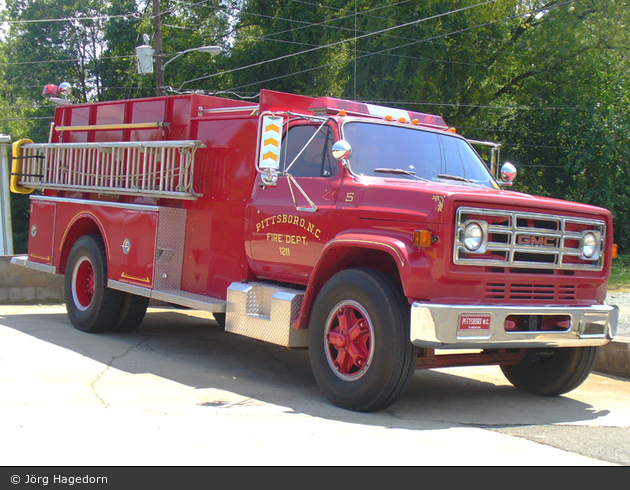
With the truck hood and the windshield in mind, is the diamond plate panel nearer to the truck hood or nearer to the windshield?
the windshield

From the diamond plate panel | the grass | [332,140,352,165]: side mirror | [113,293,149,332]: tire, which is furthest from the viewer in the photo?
the grass

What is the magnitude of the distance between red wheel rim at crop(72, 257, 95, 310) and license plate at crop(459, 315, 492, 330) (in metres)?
5.62

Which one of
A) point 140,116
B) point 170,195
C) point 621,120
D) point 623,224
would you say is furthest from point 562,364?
point 623,224

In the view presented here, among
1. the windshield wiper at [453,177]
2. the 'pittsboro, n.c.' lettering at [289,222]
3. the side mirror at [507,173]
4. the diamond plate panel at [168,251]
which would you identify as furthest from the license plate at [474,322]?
the diamond plate panel at [168,251]

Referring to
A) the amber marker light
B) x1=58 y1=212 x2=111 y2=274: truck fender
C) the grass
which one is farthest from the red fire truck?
the grass

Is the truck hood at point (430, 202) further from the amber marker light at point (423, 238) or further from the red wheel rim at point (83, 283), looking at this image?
the red wheel rim at point (83, 283)

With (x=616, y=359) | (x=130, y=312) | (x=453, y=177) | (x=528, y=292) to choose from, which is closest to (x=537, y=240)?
(x=528, y=292)

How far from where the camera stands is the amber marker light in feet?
18.0

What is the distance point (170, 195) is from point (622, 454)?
16.6ft

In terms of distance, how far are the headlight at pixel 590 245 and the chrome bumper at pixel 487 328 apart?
0.45 metres

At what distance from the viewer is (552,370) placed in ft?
22.5

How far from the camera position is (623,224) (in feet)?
99.8

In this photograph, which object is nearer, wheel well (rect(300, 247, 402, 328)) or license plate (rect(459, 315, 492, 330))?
license plate (rect(459, 315, 492, 330))

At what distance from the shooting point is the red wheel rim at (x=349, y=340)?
586cm
